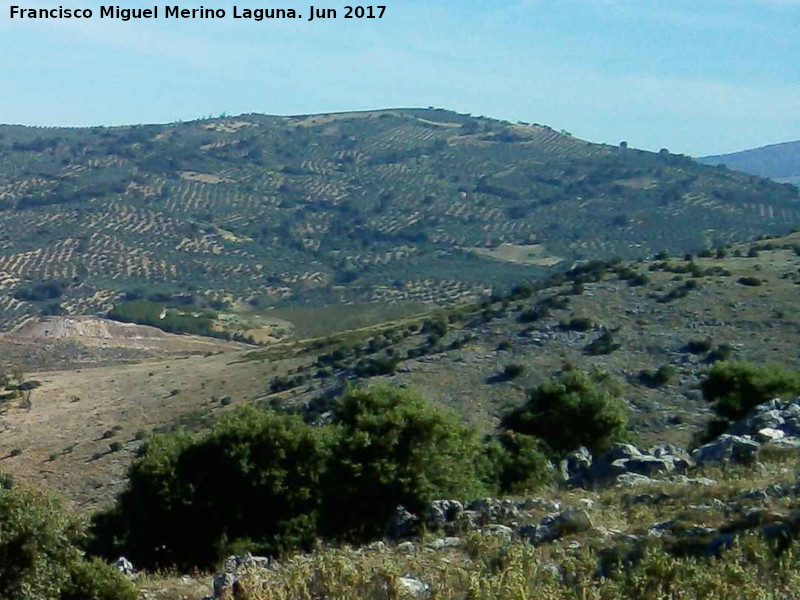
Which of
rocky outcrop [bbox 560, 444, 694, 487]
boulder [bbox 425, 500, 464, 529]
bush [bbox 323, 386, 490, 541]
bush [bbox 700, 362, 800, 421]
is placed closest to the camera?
boulder [bbox 425, 500, 464, 529]

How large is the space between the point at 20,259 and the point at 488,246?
43.6 meters

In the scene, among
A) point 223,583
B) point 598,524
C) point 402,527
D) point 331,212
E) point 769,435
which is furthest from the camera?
point 331,212

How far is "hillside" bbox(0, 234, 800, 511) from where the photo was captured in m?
33.8

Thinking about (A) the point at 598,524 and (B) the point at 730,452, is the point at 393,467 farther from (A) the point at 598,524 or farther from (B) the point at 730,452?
(A) the point at 598,524

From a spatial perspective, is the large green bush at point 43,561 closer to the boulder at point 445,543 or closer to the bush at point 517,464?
the boulder at point 445,543

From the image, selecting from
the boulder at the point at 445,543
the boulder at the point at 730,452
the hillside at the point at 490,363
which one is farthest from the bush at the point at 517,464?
the boulder at the point at 445,543

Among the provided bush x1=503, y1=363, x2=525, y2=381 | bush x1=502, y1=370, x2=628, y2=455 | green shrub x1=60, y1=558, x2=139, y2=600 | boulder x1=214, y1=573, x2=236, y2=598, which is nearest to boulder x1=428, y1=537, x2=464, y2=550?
boulder x1=214, y1=573, x2=236, y2=598

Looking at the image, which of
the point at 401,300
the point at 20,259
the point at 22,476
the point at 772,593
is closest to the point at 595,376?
the point at 22,476

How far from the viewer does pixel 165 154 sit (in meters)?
145

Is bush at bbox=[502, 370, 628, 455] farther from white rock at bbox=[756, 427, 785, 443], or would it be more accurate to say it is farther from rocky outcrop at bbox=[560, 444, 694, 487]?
white rock at bbox=[756, 427, 785, 443]

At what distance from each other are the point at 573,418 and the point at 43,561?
54.9 ft

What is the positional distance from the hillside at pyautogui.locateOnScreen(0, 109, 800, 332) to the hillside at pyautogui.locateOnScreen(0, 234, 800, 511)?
30.4 meters

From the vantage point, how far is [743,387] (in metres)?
26.0

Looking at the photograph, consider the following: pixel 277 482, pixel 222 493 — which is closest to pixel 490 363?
pixel 222 493
